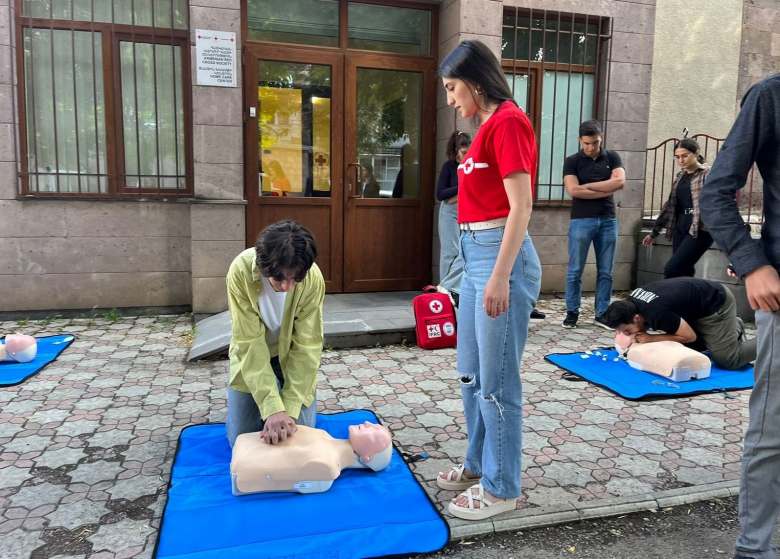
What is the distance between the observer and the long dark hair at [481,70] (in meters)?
2.40

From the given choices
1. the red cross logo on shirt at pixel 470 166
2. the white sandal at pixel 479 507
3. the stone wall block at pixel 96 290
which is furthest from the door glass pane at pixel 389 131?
the white sandal at pixel 479 507

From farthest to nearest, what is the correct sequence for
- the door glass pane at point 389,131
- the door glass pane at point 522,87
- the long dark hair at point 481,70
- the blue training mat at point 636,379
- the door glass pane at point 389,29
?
the door glass pane at point 522,87
the door glass pane at point 389,131
the door glass pane at point 389,29
the blue training mat at point 636,379
the long dark hair at point 481,70

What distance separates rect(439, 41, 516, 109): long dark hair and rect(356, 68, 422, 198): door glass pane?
4724mm

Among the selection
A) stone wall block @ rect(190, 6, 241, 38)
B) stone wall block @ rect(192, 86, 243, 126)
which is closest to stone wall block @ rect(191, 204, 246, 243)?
stone wall block @ rect(192, 86, 243, 126)

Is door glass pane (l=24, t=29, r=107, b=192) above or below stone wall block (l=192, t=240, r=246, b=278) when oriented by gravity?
above

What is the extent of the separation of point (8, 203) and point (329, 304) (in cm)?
335

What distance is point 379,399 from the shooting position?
4125 mm

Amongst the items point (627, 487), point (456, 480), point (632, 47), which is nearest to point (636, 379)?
point (627, 487)

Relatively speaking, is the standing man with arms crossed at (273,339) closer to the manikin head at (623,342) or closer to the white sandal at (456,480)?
the white sandal at (456,480)

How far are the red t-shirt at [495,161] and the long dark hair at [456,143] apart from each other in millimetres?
3621

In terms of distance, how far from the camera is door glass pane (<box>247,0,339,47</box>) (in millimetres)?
6531

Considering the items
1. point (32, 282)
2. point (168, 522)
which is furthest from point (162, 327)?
point (168, 522)

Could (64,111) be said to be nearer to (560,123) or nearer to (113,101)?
(113,101)

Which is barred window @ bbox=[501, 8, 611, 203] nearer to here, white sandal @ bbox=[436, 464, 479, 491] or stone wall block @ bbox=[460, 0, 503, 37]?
stone wall block @ bbox=[460, 0, 503, 37]
